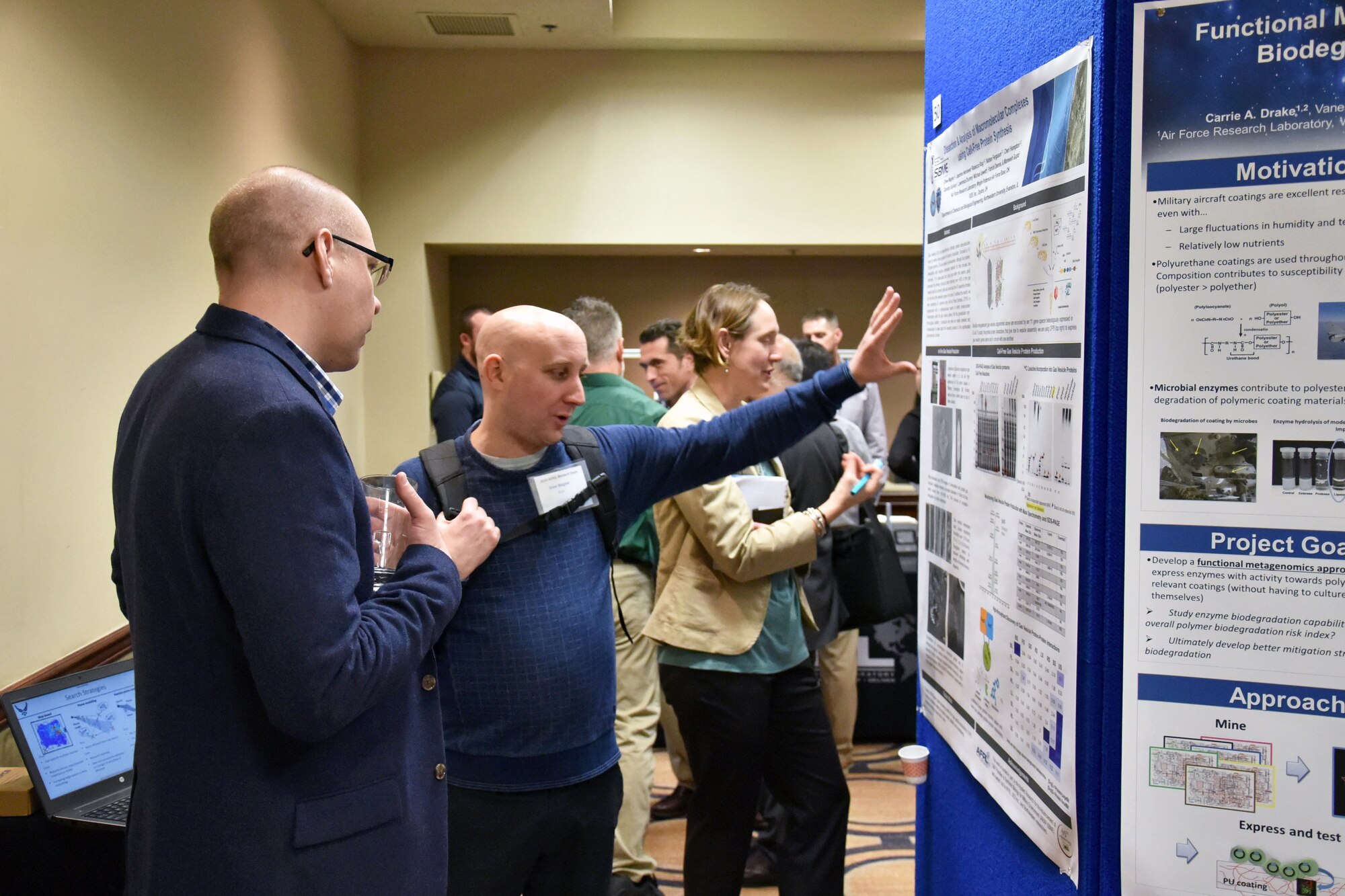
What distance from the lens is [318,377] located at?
48.3 inches

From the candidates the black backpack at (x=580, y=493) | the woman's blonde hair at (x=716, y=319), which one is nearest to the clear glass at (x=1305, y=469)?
the black backpack at (x=580, y=493)

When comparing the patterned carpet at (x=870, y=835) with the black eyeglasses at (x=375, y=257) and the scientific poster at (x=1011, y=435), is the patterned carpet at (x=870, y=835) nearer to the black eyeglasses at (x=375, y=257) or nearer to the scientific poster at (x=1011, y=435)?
the scientific poster at (x=1011, y=435)

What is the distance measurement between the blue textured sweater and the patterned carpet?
5.16ft

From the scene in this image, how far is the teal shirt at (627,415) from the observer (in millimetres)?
3209

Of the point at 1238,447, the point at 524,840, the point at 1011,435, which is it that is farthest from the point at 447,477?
the point at 1238,447

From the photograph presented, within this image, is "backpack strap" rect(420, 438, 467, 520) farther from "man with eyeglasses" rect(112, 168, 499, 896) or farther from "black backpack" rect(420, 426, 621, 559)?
"man with eyeglasses" rect(112, 168, 499, 896)

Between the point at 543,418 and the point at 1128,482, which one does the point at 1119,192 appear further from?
the point at 543,418

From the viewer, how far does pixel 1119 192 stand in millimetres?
1070

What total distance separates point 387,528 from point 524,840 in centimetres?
69

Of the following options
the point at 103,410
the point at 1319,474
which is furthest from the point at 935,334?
the point at 103,410

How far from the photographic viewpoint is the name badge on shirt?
67.9 inches

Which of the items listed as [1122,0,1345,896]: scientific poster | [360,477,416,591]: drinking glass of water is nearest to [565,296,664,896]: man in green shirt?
[360,477,416,591]: drinking glass of water

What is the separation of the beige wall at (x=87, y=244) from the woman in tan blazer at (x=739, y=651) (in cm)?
146

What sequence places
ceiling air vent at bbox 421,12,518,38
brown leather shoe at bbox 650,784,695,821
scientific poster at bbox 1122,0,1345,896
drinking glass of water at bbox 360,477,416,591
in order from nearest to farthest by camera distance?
scientific poster at bbox 1122,0,1345,896, drinking glass of water at bbox 360,477,416,591, brown leather shoe at bbox 650,784,695,821, ceiling air vent at bbox 421,12,518,38
